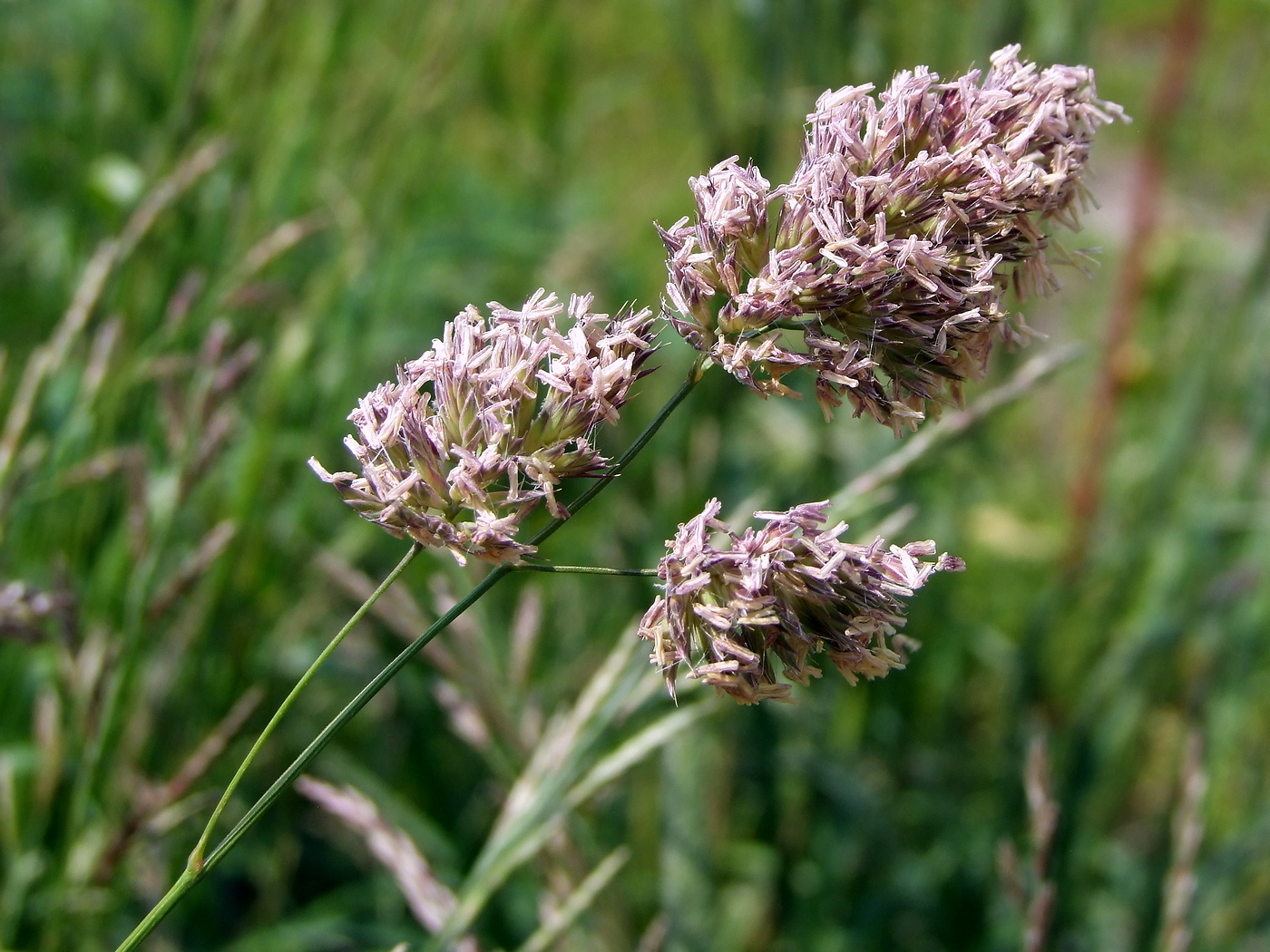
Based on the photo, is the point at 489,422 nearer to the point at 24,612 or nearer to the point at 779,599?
the point at 779,599

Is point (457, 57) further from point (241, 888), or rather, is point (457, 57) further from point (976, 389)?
point (241, 888)

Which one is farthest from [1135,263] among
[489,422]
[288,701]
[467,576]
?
[288,701]

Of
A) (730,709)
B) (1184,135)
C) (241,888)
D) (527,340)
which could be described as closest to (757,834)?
(730,709)

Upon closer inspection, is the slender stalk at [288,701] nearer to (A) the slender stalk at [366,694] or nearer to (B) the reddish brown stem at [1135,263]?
(A) the slender stalk at [366,694]

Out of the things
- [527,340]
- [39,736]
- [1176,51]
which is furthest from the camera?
[1176,51]

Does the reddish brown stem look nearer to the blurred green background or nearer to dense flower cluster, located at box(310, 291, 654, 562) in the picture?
the blurred green background
